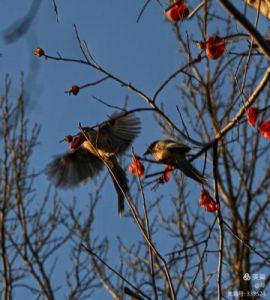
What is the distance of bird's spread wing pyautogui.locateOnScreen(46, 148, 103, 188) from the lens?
4836 millimetres

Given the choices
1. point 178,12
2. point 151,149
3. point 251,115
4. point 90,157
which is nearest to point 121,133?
point 90,157

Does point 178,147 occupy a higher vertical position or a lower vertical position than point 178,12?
lower

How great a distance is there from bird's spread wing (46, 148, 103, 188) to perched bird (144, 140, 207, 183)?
169 cm

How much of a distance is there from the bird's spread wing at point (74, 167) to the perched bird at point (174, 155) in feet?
5.56

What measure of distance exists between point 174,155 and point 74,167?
1.99 meters

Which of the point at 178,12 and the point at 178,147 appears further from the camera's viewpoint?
the point at 178,147

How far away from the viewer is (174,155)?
3047 mm

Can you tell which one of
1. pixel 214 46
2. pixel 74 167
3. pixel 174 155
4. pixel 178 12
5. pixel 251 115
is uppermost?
pixel 74 167

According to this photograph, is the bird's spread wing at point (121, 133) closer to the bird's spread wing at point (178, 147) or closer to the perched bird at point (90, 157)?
the perched bird at point (90, 157)

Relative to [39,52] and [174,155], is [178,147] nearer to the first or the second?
[174,155]

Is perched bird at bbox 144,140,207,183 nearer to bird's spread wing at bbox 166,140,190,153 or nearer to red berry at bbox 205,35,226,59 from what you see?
bird's spread wing at bbox 166,140,190,153

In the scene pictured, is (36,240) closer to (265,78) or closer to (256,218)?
(256,218)

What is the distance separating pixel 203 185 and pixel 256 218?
323cm

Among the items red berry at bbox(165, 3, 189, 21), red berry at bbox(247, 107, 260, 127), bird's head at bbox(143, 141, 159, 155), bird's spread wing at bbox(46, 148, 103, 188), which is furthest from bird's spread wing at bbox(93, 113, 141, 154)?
red berry at bbox(247, 107, 260, 127)
